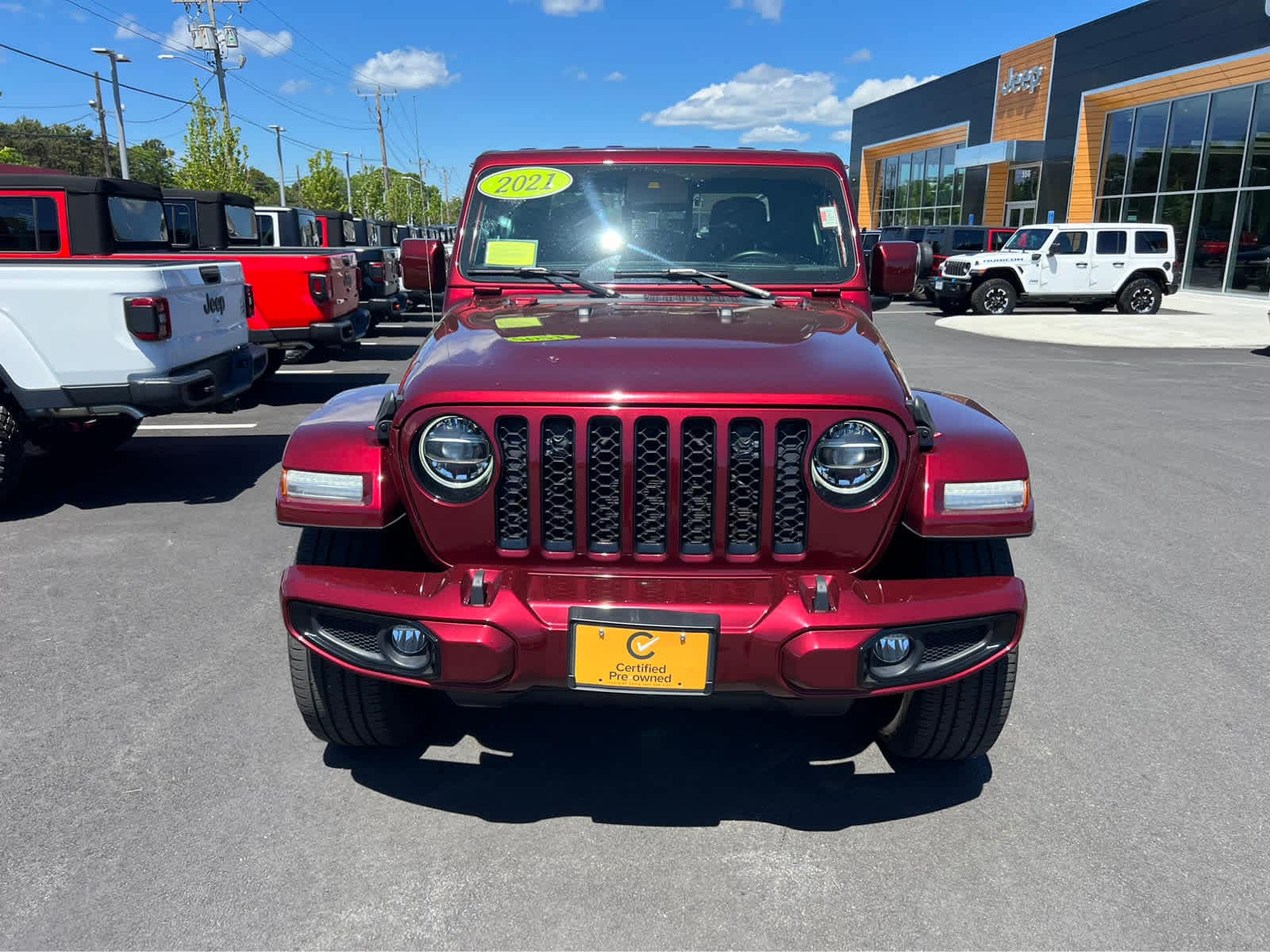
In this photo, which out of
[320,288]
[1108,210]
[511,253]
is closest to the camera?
[511,253]

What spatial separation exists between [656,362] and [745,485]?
0.40 m

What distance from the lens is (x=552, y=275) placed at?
374 centimetres

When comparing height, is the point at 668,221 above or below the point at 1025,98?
below

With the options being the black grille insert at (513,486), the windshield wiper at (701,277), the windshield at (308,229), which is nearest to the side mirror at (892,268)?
the windshield wiper at (701,277)

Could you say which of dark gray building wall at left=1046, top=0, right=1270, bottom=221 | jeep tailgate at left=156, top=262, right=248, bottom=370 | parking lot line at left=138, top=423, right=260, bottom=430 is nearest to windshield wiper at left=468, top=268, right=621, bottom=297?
jeep tailgate at left=156, top=262, right=248, bottom=370

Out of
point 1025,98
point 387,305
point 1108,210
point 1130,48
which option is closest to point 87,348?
point 387,305

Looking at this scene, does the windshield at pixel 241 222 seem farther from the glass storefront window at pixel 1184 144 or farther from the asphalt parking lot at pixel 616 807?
the glass storefront window at pixel 1184 144

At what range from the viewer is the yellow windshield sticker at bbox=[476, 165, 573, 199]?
3.96 m

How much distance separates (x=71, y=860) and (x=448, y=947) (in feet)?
3.64

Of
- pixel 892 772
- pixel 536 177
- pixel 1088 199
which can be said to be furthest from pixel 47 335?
pixel 1088 199

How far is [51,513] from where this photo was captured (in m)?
5.96

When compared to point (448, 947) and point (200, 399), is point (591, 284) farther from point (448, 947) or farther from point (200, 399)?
point (200, 399)

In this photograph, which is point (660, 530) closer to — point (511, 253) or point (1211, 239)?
point (511, 253)

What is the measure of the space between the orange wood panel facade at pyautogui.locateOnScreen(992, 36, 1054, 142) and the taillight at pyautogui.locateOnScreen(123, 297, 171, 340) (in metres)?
31.1
